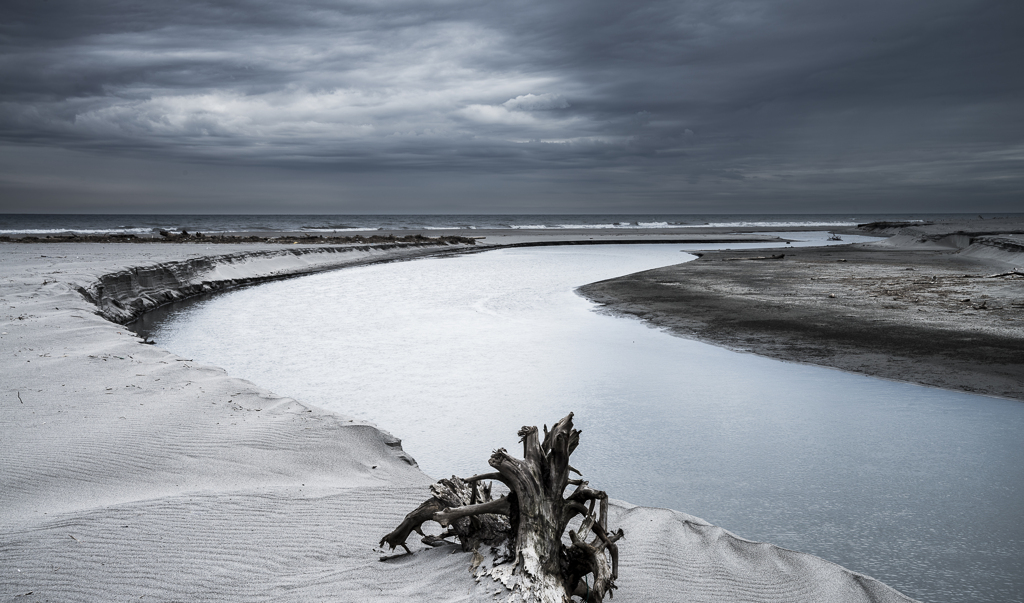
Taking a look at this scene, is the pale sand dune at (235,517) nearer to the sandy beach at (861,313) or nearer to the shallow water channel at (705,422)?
the shallow water channel at (705,422)

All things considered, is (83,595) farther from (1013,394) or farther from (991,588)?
(1013,394)

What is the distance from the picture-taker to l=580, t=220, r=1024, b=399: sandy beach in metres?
7.05

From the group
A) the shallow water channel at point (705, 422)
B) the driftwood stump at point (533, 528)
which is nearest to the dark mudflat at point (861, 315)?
the shallow water channel at point (705, 422)

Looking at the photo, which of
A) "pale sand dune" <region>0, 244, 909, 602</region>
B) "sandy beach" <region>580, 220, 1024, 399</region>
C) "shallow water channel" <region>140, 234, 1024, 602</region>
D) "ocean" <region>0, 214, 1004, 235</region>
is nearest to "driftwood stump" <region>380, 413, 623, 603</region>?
"pale sand dune" <region>0, 244, 909, 602</region>

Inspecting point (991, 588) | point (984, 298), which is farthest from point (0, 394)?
point (984, 298)

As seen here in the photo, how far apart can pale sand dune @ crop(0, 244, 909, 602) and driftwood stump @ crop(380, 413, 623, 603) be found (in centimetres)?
11

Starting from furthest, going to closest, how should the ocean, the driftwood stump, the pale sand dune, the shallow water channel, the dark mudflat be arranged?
the ocean, the dark mudflat, the shallow water channel, the pale sand dune, the driftwood stump

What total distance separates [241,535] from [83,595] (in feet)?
2.16

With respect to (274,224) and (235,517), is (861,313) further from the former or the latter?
(274,224)

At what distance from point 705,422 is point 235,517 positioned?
3860 millimetres

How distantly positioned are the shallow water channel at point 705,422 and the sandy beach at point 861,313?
0.70 meters

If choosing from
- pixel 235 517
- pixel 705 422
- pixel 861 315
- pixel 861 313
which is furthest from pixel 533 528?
pixel 861 313

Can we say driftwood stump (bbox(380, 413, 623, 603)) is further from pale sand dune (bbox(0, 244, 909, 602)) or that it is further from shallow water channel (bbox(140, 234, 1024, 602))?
shallow water channel (bbox(140, 234, 1024, 602))

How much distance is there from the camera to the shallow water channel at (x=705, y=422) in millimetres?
3305
